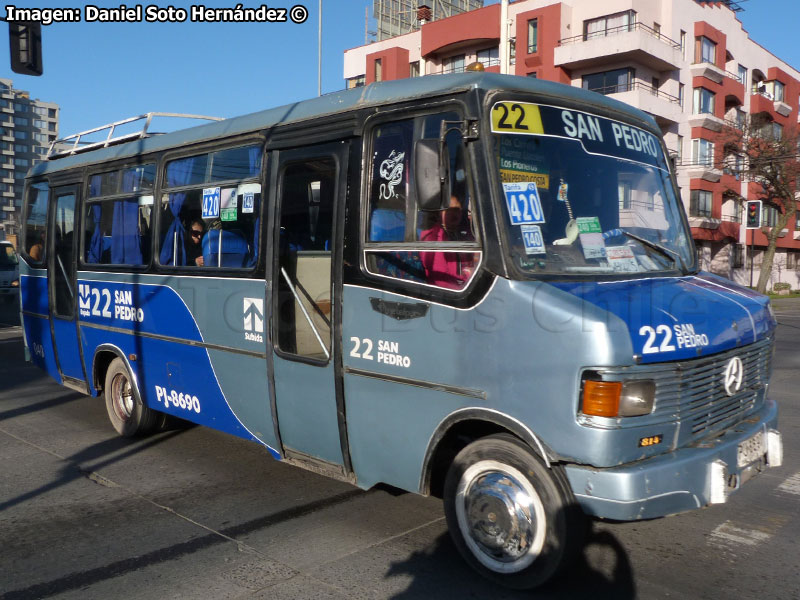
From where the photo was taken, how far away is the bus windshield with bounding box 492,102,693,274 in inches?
163

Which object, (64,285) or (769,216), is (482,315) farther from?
(769,216)

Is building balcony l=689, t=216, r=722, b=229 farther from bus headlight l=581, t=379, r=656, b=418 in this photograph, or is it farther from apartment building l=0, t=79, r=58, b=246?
apartment building l=0, t=79, r=58, b=246

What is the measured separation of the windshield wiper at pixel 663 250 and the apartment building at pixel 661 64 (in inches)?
1106

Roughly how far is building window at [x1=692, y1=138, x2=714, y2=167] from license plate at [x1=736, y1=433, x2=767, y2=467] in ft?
133

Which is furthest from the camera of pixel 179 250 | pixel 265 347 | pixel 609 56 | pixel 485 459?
pixel 609 56

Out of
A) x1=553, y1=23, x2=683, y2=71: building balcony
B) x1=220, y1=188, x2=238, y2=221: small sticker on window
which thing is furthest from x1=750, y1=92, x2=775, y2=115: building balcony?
x1=220, y1=188, x2=238, y2=221: small sticker on window

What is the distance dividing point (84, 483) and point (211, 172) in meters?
2.82

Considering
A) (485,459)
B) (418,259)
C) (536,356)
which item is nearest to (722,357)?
(536,356)

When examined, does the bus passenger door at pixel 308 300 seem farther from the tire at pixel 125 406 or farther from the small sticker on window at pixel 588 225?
the tire at pixel 125 406

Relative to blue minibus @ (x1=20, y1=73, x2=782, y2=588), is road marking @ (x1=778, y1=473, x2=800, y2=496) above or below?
below

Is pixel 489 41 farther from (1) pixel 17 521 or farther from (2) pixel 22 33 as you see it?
(1) pixel 17 521

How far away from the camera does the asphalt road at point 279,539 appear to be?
4148mm

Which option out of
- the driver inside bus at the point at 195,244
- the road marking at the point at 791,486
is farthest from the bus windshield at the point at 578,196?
the driver inside bus at the point at 195,244

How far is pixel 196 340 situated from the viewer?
6367mm
